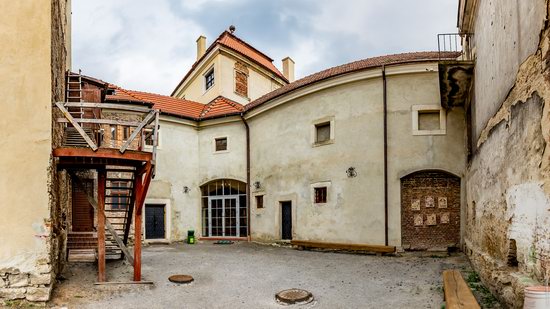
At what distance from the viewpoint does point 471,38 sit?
1145 centimetres

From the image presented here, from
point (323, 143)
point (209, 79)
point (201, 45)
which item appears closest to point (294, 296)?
point (323, 143)

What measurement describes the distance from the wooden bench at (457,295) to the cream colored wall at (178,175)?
13.3m

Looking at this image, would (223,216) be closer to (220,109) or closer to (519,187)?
(220,109)

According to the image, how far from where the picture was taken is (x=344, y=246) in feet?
44.4

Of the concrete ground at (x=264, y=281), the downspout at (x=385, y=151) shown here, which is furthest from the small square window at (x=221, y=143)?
the downspout at (x=385, y=151)

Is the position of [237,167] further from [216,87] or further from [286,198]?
[216,87]

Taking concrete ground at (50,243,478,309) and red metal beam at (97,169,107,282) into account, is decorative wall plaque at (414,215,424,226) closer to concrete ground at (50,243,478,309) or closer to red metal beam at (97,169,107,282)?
concrete ground at (50,243,478,309)

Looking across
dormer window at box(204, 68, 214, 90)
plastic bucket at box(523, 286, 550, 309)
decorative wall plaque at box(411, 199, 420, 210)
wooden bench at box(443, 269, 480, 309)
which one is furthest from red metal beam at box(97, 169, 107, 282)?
dormer window at box(204, 68, 214, 90)

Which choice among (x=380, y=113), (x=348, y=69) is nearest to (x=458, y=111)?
(x=380, y=113)

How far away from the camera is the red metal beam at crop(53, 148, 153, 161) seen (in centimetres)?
793

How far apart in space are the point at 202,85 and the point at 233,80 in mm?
2854

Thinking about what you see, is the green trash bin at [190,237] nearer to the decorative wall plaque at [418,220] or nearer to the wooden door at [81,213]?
the wooden door at [81,213]

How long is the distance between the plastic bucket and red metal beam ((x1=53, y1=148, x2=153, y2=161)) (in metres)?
7.04

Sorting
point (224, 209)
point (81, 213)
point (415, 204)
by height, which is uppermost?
point (415, 204)
